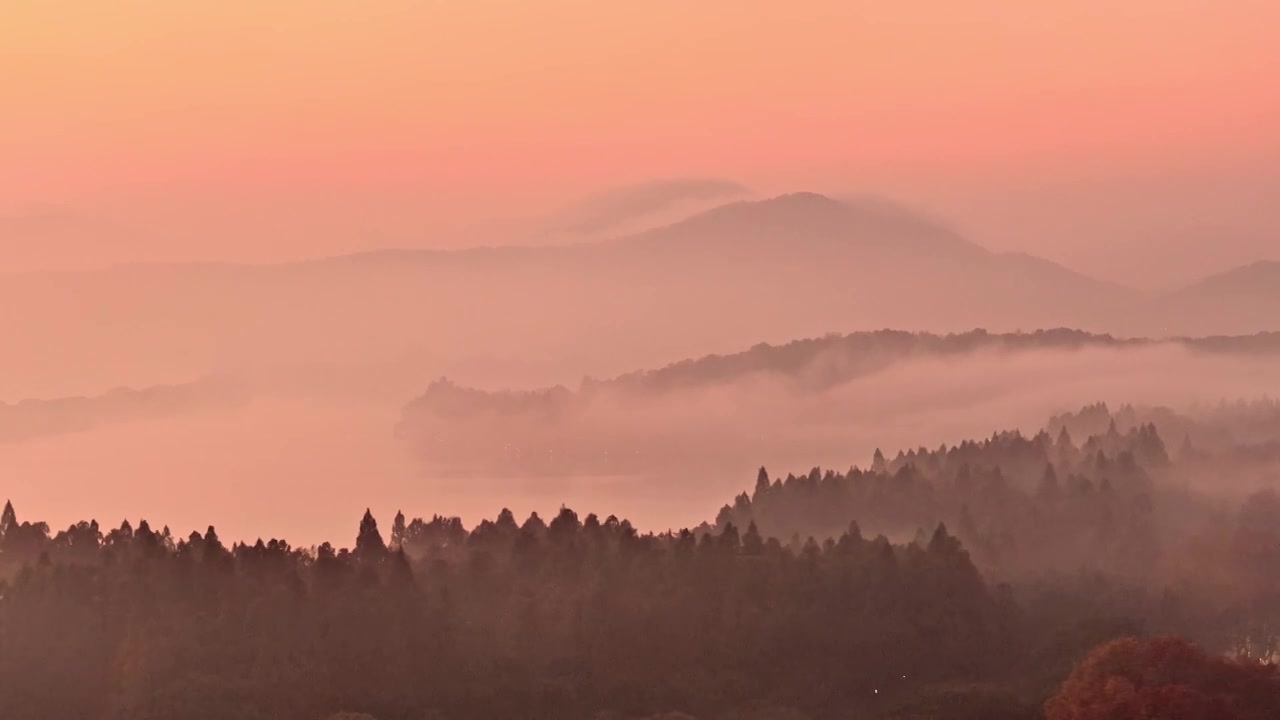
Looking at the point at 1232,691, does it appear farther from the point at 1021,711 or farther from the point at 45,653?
the point at 45,653

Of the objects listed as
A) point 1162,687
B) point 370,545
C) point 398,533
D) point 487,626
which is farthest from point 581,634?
point 1162,687

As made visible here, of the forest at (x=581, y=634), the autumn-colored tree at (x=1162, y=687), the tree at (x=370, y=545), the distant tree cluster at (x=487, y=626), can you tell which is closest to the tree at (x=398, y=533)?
the forest at (x=581, y=634)

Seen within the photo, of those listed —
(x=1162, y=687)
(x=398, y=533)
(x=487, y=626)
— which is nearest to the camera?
(x=1162, y=687)

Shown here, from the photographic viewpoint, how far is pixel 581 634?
523 ft

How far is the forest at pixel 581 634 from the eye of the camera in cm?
14050

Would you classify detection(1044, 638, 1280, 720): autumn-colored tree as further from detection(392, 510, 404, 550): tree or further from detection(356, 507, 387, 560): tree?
detection(392, 510, 404, 550): tree

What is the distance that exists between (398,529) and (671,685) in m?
47.1

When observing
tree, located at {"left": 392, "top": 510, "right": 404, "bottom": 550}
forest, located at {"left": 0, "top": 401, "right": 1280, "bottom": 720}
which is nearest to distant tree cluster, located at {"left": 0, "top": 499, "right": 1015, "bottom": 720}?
forest, located at {"left": 0, "top": 401, "right": 1280, "bottom": 720}

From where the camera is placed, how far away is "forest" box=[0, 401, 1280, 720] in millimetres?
140500

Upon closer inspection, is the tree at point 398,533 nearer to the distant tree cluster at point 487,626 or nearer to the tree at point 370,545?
the distant tree cluster at point 487,626

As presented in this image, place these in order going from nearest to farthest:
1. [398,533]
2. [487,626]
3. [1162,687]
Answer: [1162,687]
[487,626]
[398,533]

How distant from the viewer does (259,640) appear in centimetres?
14925

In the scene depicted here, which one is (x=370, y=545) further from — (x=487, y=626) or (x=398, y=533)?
(x=398, y=533)

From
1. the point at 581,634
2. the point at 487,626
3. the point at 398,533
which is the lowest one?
the point at 581,634
